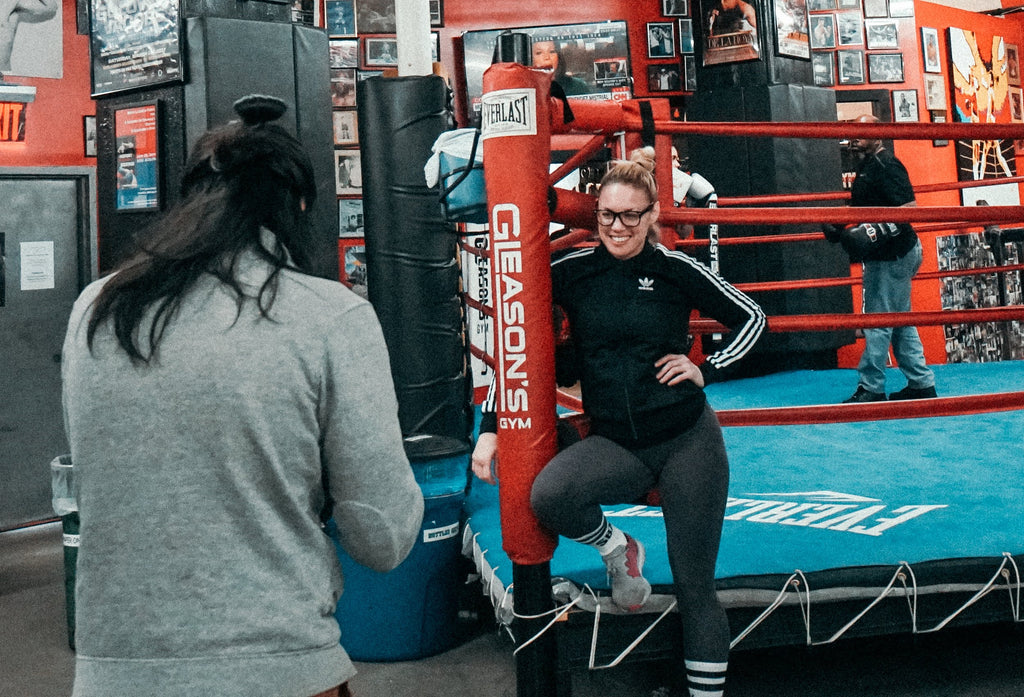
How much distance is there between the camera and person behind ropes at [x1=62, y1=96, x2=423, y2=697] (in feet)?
3.13

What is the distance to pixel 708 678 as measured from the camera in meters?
1.95

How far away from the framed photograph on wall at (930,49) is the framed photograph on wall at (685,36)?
1.95 meters

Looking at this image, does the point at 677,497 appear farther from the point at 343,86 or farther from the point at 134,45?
the point at 343,86

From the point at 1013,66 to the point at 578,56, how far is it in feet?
14.5

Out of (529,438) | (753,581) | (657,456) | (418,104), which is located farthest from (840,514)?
(418,104)

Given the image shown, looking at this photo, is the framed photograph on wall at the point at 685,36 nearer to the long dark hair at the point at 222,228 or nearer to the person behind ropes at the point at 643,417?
the person behind ropes at the point at 643,417

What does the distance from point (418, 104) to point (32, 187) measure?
2918mm

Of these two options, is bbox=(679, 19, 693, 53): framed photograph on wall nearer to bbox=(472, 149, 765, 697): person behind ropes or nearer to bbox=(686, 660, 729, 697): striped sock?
bbox=(472, 149, 765, 697): person behind ropes

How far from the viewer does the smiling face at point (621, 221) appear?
1958mm

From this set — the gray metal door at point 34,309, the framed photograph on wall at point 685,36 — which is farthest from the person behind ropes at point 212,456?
the framed photograph on wall at point 685,36

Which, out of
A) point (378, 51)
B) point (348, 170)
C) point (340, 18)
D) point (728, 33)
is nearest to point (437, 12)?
point (378, 51)

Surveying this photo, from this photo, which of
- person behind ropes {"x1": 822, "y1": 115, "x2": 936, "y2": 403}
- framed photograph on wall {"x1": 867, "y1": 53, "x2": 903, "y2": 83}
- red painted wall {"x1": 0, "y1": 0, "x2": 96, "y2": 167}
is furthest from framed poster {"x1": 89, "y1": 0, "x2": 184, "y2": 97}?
framed photograph on wall {"x1": 867, "y1": 53, "x2": 903, "y2": 83}

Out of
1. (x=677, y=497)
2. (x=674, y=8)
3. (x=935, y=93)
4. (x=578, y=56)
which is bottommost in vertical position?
(x=677, y=497)

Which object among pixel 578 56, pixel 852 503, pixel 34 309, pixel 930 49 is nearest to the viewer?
pixel 852 503
